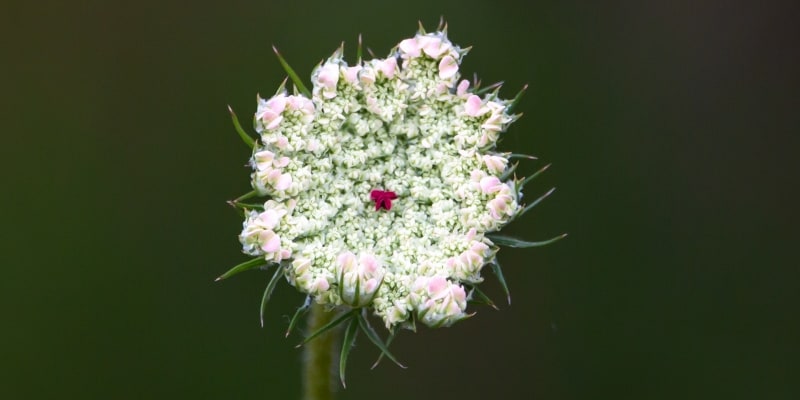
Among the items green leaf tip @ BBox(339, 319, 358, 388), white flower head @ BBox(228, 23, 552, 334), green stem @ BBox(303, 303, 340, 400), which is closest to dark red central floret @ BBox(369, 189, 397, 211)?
white flower head @ BBox(228, 23, 552, 334)

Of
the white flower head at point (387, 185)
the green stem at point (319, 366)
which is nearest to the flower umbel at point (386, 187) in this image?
the white flower head at point (387, 185)

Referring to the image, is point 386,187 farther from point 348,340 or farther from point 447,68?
point 348,340

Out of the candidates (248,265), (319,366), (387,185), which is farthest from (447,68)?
(319,366)

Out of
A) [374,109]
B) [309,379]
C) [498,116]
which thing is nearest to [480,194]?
[498,116]

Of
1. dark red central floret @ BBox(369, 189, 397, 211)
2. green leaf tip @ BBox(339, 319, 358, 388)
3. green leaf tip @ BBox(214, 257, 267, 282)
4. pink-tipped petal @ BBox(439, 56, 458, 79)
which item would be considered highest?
pink-tipped petal @ BBox(439, 56, 458, 79)

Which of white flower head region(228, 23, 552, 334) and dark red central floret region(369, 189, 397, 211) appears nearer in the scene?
white flower head region(228, 23, 552, 334)

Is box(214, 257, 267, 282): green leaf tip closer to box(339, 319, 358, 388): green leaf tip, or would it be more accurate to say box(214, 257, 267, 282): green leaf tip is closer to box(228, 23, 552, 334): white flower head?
box(228, 23, 552, 334): white flower head

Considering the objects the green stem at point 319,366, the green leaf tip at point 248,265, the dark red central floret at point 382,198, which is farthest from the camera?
the green stem at point 319,366

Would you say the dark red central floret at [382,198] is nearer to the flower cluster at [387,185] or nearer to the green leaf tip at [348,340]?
the flower cluster at [387,185]

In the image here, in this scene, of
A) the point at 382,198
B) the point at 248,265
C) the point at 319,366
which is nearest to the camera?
the point at 248,265
